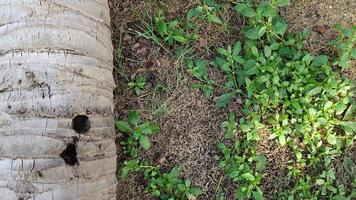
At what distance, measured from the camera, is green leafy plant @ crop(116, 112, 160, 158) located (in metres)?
2.78

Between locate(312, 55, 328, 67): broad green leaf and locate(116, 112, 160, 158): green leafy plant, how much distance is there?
3.18ft

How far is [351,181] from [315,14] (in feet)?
3.30

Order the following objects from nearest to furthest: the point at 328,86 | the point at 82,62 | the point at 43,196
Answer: the point at 43,196, the point at 82,62, the point at 328,86

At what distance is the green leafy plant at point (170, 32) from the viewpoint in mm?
2914

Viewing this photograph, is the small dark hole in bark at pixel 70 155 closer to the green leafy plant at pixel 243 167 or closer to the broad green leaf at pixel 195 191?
the broad green leaf at pixel 195 191

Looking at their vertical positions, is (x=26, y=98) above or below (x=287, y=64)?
below

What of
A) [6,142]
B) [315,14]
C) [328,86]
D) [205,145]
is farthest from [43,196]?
[315,14]

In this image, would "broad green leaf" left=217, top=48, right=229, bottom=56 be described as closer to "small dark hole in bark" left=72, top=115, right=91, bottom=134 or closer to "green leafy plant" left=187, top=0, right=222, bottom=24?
"green leafy plant" left=187, top=0, right=222, bottom=24

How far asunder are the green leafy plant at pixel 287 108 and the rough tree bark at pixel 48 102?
2.76ft

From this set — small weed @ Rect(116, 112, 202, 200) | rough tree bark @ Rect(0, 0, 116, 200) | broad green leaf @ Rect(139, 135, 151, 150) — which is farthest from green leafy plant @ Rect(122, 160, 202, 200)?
rough tree bark @ Rect(0, 0, 116, 200)

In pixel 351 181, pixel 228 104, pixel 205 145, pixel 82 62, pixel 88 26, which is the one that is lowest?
pixel 351 181

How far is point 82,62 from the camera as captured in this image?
226 centimetres

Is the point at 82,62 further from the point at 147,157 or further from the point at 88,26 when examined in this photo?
the point at 147,157

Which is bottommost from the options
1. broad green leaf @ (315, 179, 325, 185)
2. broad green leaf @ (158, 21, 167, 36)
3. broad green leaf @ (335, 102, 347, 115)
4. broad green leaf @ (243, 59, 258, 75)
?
broad green leaf @ (315, 179, 325, 185)
